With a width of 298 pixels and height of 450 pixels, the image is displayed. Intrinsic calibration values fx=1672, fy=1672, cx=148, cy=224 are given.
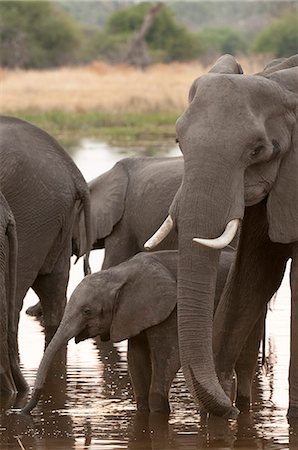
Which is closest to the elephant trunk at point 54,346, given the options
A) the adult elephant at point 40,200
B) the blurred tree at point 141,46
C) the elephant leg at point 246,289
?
the elephant leg at point 246,289

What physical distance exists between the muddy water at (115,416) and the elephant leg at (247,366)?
7 centimetres

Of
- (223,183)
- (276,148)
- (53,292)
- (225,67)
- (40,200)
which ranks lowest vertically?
(53,292)

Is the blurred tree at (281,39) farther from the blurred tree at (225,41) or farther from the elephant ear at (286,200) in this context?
the elephant ear at (286,200)

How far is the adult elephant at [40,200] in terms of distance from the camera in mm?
8273

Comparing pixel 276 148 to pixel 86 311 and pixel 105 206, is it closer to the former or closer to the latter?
pixel 86 311

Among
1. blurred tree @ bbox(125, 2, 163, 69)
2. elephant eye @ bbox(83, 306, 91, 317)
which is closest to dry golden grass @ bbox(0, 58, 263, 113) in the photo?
blurred tree @ bbox(125, 2, 163, 69)

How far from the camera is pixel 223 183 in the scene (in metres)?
6.03

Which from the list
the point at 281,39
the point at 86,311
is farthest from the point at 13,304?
the point at 281,39

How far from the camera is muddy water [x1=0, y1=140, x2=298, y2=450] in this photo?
6375 millimetres

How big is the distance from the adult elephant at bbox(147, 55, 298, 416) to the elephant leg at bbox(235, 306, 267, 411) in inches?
26.1

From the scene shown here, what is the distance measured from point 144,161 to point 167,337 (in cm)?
327

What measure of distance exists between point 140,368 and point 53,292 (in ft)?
5.47

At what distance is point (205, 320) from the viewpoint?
6094 mm

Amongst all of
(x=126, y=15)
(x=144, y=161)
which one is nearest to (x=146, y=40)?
(x=126, y=15)
